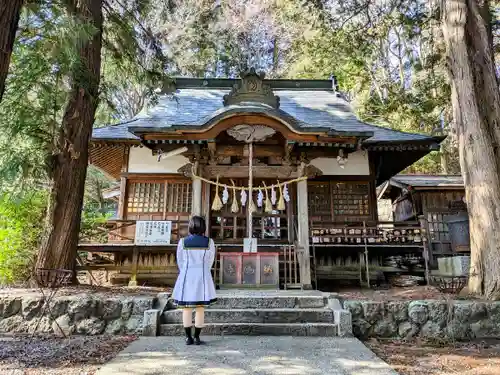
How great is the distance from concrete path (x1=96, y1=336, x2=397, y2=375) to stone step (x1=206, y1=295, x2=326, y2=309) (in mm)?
921

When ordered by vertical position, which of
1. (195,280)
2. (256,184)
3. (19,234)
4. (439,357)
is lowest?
(439,357)

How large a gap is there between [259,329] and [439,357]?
228 cm

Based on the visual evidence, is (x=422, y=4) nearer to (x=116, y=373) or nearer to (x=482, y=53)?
(x=482, y=53)

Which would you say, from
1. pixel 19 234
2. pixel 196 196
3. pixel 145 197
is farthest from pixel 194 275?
pixel 145 197

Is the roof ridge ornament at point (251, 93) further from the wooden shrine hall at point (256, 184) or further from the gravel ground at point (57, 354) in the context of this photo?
the gravel ground at point (57, 354)

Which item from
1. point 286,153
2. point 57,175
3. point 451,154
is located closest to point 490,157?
point 286,153

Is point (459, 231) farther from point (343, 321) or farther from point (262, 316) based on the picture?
point (262, 316)

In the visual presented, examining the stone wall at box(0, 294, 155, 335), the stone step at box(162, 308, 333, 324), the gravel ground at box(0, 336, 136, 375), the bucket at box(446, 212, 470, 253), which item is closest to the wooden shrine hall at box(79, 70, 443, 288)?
the bucket at box(446, 212, 470, 253)

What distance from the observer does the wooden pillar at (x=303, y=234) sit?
834cm

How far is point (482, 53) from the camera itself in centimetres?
757

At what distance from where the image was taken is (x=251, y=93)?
9391mm

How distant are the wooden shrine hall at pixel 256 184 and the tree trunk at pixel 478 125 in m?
2.13

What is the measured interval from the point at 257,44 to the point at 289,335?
72.1 ft

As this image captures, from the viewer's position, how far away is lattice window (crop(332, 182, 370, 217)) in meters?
10.3
